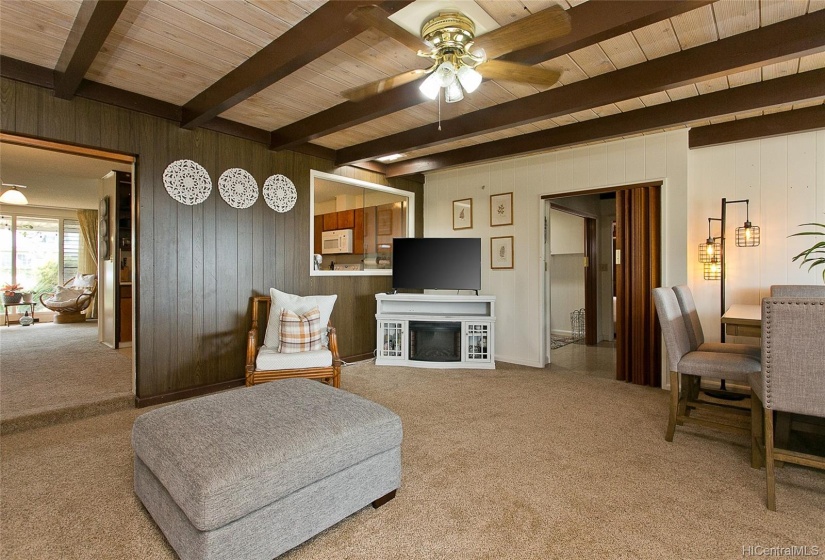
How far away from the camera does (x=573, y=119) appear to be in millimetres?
3678

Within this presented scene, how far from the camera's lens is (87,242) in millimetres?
8547

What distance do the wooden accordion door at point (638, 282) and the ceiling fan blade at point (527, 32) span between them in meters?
2.75

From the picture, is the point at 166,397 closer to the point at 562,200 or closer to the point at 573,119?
the point at 573,119

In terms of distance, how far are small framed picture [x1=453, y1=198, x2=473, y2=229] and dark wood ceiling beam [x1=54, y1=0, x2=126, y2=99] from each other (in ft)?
13.0

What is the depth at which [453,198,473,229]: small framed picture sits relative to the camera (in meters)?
5.32

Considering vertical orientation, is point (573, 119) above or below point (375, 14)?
above

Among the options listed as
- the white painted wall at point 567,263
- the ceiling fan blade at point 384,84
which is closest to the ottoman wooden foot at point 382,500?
→ the ceiling fan blade at point 384,84

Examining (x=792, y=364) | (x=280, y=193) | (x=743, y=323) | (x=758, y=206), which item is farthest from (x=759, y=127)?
(x=280, y=193)

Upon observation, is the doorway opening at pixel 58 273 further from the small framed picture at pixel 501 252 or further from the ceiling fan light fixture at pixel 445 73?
the small framed picture at pixel 501 252

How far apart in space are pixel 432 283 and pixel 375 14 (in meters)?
3.38

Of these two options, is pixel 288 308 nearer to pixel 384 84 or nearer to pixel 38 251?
pixel 384 84

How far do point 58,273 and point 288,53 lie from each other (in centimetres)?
928

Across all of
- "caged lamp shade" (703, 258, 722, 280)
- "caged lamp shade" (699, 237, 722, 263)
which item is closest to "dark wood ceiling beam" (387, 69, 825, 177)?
"caged lamp shade" (699, 237, 722, 263)

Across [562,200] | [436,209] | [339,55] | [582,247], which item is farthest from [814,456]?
[582,247]
